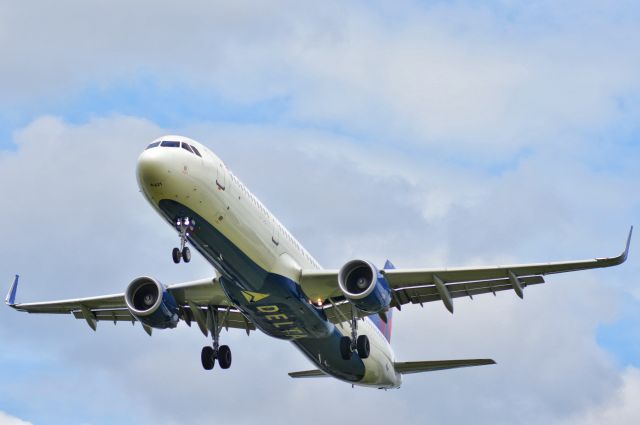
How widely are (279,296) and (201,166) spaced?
6411mm

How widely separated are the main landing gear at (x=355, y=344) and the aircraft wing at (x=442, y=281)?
0.64 m

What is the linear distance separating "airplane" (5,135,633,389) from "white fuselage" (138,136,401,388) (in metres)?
0.03

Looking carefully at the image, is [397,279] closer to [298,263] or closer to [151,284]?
[298,263]

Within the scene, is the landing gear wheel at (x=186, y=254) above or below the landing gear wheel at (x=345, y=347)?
below

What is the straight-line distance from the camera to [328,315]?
47719 mm

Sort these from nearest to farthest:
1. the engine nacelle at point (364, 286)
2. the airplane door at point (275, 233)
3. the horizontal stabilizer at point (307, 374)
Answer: the airplane door at point (275, 233)
the engine nacelle at point (364, 286)
the horizontal stabilizer at point (307, 374)

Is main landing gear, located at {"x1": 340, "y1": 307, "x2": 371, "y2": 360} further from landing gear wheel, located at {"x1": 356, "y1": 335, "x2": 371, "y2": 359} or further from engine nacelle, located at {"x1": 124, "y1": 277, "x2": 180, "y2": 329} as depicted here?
engine nacelle, located at {"x1": 124, "y1": 277, "x2": 180, "y2": 329}

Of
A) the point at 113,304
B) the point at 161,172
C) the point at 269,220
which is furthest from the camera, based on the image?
the point at 113,304

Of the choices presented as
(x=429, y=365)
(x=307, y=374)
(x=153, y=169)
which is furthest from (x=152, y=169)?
(x=429, y=365)

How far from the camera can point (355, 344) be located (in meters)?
46.2

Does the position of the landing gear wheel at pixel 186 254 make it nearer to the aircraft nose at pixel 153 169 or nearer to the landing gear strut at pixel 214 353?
the aircraft nose at pixel 153 169

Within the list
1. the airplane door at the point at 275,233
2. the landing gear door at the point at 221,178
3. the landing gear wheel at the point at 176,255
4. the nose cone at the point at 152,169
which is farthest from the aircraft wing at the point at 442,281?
the nose cone at the point at 152,169

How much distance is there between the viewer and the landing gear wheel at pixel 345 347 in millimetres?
46531

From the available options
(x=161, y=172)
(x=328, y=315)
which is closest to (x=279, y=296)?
(x=328, y=315)
